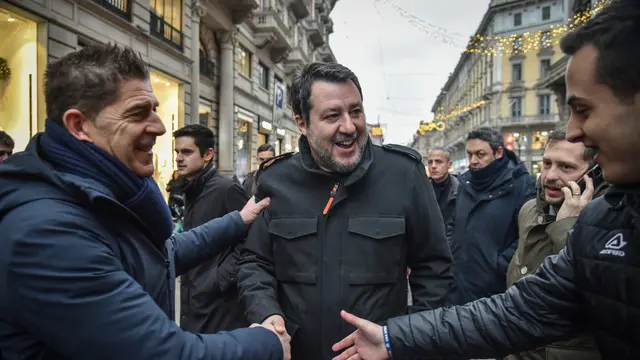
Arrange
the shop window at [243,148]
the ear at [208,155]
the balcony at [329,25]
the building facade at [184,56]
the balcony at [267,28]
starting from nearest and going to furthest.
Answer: the ear at [208,155] → the building facade at [184,56] → the shop window at [243,148] → the balcony at [267,28] → the balcony at [329,25]

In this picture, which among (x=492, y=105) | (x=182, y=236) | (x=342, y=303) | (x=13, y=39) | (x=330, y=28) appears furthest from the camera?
(x=492, y=105)

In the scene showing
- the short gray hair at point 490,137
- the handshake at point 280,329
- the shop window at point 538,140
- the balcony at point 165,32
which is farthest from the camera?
the shop window at point 538,140

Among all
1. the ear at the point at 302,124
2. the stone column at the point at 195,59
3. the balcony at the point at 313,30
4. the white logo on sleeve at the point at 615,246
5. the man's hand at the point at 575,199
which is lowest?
the white logo on sleeve at the point at 615,246

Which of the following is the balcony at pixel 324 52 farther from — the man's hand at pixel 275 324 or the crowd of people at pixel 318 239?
the man's hand at pixel 275 324

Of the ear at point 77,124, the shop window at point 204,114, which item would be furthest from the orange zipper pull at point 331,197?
the shop window at point 204,114

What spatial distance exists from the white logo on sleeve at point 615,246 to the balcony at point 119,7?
11464 mm

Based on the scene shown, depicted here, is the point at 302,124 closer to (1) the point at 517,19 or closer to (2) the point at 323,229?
(2) the point at 323,229

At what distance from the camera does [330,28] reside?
150 feet

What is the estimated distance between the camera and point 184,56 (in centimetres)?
1404

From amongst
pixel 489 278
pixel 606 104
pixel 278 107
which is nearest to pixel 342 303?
pixel 606 104

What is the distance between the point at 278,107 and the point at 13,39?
702 centimetres

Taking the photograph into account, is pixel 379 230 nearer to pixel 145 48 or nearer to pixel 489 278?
pixel 489 278

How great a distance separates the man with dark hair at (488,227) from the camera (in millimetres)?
3877

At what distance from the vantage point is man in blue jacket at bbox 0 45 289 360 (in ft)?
3.90
